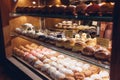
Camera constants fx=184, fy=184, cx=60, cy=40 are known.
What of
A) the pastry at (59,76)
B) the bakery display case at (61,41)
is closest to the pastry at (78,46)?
the bakery display case at (61,41)

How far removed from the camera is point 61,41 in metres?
2.15

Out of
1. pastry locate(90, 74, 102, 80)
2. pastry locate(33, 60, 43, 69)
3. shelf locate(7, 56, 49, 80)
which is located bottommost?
shelf locate(7, 56, 49, 80)

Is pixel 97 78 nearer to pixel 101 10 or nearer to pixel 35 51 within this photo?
pixel 101 10

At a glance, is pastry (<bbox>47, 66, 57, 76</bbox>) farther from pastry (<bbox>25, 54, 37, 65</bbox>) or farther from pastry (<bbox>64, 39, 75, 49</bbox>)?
pastry (<bbox>25, 54, 37, 65</bbox>)

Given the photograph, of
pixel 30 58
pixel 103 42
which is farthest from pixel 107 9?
pixel 30 58

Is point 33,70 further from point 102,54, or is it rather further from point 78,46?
point 102,54

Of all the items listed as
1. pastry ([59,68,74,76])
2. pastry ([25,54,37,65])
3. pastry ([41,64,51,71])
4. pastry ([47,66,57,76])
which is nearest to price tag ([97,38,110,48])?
pastry ([59,68,74,76])

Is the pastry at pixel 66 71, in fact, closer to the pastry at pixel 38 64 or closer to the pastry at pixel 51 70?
the pastry at pixel 51 70

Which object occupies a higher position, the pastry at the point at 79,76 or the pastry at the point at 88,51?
the pastry at the point at 88,51

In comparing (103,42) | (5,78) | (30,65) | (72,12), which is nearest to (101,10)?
(103,42)

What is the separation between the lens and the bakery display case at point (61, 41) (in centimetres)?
163

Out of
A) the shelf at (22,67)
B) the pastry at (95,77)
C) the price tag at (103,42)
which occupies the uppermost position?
the price tag at (103,42)

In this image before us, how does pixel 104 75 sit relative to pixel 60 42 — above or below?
below

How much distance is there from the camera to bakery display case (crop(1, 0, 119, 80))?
1633 mm
